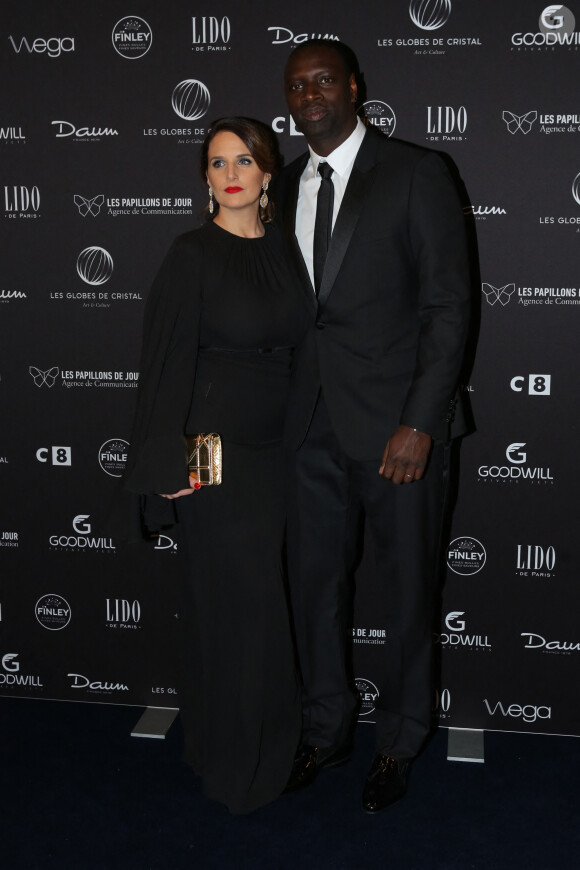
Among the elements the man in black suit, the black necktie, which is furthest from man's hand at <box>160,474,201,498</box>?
the black necktie

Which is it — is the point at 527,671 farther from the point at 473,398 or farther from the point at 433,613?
the point at 473,398

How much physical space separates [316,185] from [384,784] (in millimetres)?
1748

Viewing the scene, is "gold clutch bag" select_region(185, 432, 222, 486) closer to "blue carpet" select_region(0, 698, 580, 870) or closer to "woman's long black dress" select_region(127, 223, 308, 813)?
"woman's long black dress" select_region(127, 223, 308, 813)

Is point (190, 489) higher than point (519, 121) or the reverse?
the reverse

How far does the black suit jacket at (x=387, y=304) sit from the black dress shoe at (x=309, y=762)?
3.20ft

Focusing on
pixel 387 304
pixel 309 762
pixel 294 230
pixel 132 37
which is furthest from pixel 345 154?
pixel 309 762

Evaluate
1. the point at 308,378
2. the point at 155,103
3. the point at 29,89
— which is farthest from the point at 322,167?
the point at 29,89

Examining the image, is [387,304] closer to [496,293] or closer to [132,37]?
[496,293]

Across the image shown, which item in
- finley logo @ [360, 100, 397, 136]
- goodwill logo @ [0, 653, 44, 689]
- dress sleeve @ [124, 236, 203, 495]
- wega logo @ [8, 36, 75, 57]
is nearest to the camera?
dress sleeve @ [124, 236, 203, 495]

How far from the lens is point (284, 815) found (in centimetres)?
273

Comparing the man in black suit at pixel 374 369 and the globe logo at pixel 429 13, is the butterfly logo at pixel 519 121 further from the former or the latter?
the man in black suit at pixel 374 369

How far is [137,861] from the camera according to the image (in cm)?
253

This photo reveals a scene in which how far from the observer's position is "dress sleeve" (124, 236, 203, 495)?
2469mm

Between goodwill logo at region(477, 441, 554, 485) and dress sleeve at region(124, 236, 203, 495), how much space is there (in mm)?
1136
